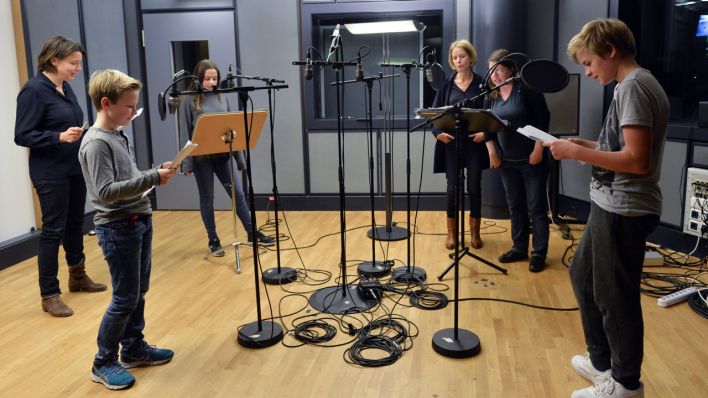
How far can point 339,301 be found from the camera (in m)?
3.33

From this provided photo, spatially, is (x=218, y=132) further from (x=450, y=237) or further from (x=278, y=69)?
(x=278, y=69)

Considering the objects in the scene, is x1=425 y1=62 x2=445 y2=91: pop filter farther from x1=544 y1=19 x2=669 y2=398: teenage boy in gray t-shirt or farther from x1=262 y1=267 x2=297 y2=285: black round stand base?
x1=262 y1=267 x2=297 y2=285: black round stand base

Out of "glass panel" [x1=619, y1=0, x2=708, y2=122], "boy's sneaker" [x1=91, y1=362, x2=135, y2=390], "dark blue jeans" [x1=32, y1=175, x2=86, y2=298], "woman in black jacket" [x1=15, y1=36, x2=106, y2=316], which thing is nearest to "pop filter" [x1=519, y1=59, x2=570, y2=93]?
"boy's sneaker" [x1=91, y1=362, x2=135, y2=390]

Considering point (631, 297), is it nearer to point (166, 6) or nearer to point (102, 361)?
point (102, 361)

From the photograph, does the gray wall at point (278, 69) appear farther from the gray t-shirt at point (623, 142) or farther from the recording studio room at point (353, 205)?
the gray t-shirt at point (623, 142)

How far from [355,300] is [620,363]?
5.23 ft

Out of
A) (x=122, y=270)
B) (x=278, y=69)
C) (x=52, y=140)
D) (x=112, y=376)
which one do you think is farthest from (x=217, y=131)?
(x=278, y=69)

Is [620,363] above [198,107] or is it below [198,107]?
below

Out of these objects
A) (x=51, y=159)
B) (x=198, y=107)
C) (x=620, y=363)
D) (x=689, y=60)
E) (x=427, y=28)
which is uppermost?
(x=427, y=28)

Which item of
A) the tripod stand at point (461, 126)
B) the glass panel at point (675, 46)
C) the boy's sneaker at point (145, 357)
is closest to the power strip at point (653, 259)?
the glass panel at point (675, 46)

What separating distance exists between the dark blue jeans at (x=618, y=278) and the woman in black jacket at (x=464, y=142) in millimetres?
1874

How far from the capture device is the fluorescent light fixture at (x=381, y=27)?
5.04 meters

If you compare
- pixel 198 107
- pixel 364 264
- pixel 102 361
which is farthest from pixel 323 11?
pixel 102 361

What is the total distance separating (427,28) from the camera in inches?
225
